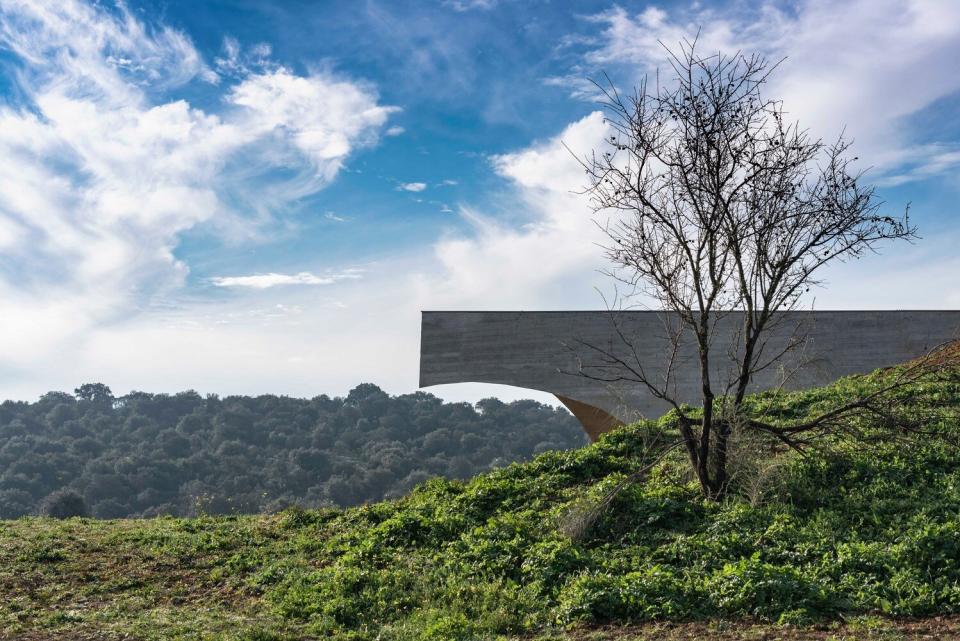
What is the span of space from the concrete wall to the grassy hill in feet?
17.9

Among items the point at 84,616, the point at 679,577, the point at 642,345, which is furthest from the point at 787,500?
the point at 642,345

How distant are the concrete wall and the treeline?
10.9 metres

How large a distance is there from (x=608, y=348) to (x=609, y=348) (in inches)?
4.3

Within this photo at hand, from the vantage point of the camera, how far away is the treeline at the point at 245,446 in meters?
27.5

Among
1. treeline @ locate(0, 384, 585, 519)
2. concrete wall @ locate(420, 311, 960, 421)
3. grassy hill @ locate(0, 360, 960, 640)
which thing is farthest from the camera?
treeline @ locate(0, 384, 585, 519)

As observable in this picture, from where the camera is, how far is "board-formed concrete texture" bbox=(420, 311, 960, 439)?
15.8 metres

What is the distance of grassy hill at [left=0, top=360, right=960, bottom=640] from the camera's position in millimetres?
5945

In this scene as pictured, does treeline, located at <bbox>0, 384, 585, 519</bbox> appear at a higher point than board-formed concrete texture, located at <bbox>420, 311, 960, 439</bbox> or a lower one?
lower

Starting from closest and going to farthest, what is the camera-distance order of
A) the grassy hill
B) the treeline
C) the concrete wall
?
the grassy hill
the concrete wall
the treeline

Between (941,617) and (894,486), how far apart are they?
8.04 feet

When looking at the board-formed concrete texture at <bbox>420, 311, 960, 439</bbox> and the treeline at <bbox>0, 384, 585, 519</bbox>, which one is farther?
the treeline at <bbox>0, 384, 585, 519</bbox>

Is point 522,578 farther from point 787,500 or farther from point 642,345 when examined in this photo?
point 642,345

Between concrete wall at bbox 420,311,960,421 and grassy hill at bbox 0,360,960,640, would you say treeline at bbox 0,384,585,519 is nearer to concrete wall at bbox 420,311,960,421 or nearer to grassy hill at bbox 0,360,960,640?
concrete wall at bbox 420,311,960,421

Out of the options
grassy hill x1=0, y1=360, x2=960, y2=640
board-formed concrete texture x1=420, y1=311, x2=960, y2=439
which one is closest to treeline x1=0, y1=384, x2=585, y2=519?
board-formed concrete texture x1=420, y1=311, x2=960, y2=439
